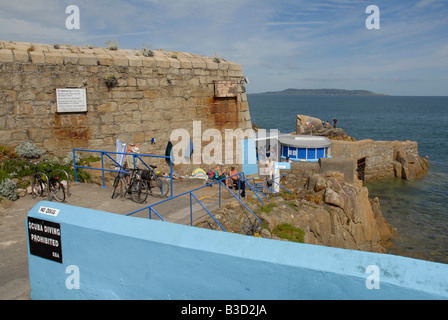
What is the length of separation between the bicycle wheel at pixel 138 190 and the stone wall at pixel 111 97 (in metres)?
2.80

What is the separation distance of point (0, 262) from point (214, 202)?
5167 millimetres

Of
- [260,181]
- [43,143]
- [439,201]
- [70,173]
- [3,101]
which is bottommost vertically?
[439,201]

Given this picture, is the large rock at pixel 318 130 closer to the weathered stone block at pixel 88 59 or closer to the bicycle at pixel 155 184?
the bicycle at pixel 155 184

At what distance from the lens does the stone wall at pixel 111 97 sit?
10.1 m

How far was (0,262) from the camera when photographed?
584 centimetres

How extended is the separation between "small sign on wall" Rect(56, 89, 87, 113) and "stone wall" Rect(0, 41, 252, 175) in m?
0.15

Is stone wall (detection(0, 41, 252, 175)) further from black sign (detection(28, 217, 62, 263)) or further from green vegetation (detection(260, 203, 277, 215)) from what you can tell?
black sign (detection(28, 217, 62, 263))

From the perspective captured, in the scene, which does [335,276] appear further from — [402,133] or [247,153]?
[402,133]

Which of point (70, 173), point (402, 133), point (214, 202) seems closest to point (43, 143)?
point (70, 173)

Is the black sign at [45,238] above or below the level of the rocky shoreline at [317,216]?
above

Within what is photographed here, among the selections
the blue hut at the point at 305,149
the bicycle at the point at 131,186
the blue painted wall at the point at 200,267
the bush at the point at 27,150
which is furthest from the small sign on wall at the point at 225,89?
the blue hut at the point at 305,149

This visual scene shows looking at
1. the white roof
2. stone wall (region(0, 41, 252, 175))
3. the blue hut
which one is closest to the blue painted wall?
stone wall (region(0, 41, 252, 175))

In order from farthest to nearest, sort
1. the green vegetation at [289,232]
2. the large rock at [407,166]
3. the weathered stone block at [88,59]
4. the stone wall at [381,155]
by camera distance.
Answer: the large rock at [407,166] < the stone wall at [381,155] < the weathered stone block at [88,59] < the green vegetation at [289,232]

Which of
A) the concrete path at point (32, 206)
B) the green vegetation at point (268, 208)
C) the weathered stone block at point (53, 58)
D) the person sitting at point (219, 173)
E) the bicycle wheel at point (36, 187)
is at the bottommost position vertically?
the green vegetation at point (268, 208)
